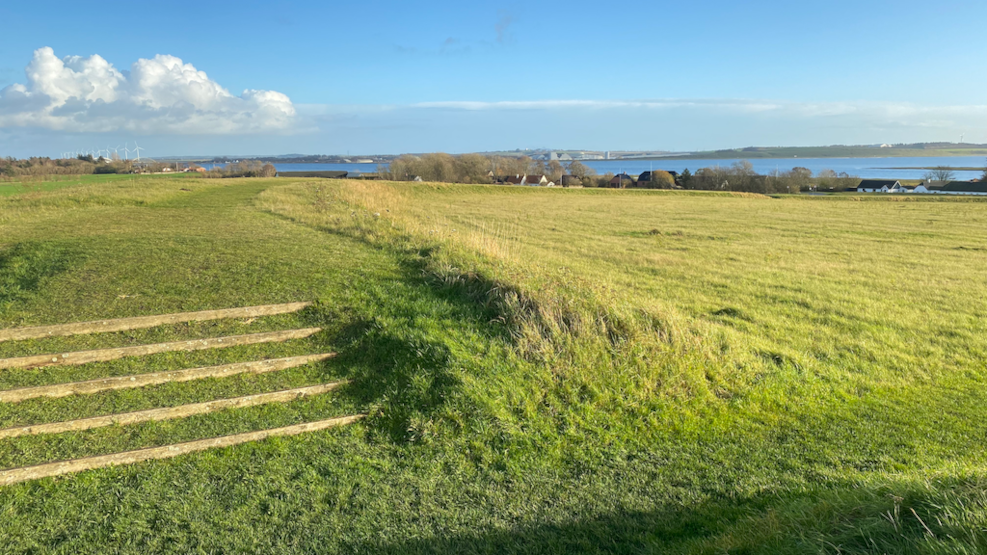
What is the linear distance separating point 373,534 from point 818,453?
4680mm

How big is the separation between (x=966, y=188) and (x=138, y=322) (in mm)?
108310

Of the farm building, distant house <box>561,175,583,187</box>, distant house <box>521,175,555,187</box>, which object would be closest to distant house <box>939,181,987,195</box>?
distant house <box>561,175,583,187</box>

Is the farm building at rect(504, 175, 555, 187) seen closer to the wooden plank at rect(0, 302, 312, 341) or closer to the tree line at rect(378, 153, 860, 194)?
the tree line at rect(378, 153, 860, 194)

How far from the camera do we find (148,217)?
20.5m

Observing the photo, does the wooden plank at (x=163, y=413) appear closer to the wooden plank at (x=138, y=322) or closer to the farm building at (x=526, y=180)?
the wooden plank at (x=138, y=322)

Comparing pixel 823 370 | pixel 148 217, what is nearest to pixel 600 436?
pixel 823 370

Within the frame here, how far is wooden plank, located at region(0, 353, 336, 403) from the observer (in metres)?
6.13

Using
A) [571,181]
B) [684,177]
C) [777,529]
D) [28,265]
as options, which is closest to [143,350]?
[28,265]

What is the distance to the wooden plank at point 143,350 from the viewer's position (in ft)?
22.0

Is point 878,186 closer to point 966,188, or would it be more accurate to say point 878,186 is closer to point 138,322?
point 966,188

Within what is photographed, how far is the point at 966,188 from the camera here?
81.8m

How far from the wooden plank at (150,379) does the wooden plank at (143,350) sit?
24.5 inches

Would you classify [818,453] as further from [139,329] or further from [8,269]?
A: [8,269]

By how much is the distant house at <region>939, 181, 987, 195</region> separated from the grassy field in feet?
277
